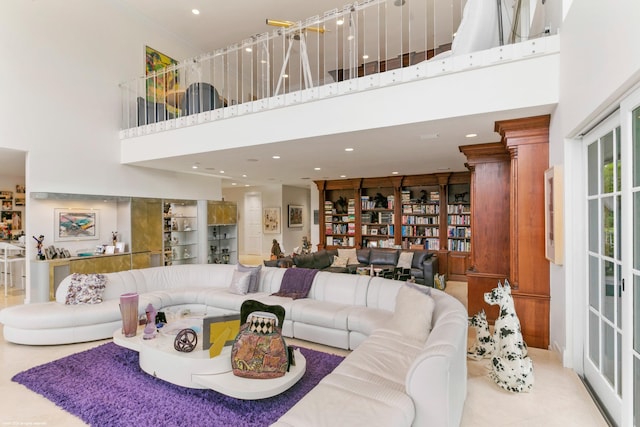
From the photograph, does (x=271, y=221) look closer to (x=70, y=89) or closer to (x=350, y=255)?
(x=350, y=255)

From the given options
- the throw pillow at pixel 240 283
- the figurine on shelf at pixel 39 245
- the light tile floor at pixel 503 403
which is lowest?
the light tile floor at pixel 503 403

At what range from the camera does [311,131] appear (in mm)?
4137

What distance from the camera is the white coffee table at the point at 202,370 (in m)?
2.26

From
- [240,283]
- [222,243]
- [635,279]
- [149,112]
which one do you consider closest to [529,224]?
[635,279]

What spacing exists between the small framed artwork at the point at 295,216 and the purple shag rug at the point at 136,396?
8.88 meters

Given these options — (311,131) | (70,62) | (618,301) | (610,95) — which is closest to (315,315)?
(311,131)

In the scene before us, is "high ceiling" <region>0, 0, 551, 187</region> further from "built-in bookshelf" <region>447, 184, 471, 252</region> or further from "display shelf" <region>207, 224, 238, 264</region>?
"display shelf" <region>207, 224, 238, 264</region>

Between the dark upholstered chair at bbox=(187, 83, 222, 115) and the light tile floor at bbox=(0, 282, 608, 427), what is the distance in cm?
396

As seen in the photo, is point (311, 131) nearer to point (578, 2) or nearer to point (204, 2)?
point (578, 2)

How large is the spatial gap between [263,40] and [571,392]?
16.9ft

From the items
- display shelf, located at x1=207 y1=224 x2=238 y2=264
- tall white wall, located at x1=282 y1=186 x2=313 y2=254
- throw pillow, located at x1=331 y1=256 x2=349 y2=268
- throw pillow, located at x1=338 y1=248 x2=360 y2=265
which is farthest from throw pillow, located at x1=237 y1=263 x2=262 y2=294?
tall white wall, located at x1=282 y1=186 x2=313 y2=254

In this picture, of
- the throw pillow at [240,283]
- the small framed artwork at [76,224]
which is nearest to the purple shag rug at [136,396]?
the throw pillow at [240,283]

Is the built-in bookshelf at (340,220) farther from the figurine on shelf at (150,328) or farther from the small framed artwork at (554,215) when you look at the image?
the figurine on shelf at (150,328)

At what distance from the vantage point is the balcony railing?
11.5 ft
